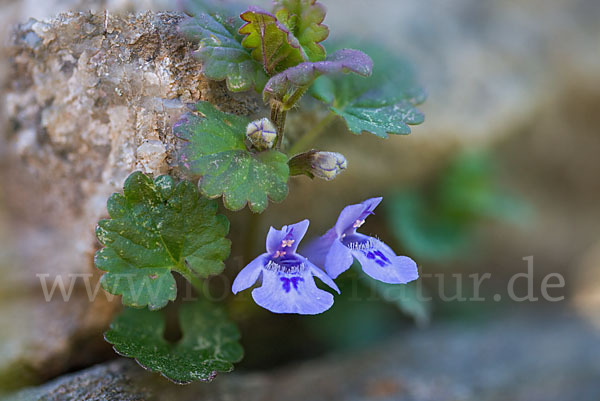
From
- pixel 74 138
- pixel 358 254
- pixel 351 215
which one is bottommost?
pixel 358 254

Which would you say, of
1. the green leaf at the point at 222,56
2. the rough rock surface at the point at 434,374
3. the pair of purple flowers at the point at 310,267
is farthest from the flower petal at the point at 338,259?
the rough rock surface at the point at 434,374

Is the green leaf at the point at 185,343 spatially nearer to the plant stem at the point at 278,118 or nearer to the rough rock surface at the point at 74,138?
the rough rock surface at the point at 74,138

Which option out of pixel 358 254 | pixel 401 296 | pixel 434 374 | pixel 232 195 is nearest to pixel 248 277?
pixel 232 195

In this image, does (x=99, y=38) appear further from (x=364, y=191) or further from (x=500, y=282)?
(x=500, y=282)

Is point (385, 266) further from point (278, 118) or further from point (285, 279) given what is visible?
point (278, 118)

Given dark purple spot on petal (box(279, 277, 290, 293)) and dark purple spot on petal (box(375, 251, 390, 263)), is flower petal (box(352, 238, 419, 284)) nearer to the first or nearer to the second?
dark purple spot on petal (box(375, 251, 390, 263))

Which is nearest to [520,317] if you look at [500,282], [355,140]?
[500,282]

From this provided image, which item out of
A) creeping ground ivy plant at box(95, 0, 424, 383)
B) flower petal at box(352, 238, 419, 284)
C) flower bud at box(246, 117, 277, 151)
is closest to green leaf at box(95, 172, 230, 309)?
creeping ground ivy plant at box(95, 0, 424, 383)

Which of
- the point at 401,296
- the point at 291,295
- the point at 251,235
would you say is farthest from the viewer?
the point at 401,296
